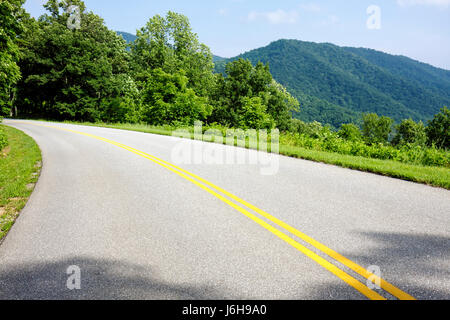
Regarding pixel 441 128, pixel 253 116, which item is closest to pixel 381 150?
pixel 253 116

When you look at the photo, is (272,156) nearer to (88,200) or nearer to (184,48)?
(88,200)

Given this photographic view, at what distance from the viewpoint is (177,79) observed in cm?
3066

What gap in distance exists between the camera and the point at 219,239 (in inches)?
136

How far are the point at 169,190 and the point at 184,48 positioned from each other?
5144 cm

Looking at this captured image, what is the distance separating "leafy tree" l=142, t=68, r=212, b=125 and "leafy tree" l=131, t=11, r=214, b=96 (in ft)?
54.2

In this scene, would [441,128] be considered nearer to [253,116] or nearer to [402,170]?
[253,116]

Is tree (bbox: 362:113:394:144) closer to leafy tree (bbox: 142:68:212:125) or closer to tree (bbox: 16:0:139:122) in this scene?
leafy tree (bbox: 142:68:212:125)

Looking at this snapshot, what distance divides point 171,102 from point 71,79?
74.3ft

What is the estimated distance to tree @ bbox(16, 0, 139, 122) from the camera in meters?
40.7

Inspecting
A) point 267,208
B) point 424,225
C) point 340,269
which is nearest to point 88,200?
point 267,208

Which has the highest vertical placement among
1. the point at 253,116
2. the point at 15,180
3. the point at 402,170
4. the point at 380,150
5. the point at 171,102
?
the point at 171,102

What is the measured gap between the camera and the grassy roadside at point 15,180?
15.2 ft

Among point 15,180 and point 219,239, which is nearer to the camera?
Result: point 219,239

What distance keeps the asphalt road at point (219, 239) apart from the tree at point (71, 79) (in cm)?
3951
